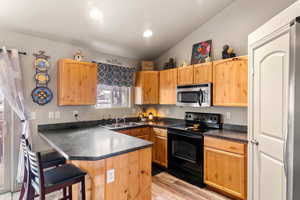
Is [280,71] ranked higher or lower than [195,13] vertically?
lower

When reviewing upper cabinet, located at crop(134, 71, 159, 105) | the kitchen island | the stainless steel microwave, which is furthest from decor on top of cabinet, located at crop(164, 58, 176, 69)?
the kitchen island

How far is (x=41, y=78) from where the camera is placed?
2773mm

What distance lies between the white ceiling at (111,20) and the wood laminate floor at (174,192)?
Result: 8.43 ft

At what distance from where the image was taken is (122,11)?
8.45 ft

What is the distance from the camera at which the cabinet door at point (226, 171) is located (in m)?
2.31

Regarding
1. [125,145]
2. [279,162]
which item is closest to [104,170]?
[125,145]

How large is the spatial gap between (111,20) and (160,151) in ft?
8.67

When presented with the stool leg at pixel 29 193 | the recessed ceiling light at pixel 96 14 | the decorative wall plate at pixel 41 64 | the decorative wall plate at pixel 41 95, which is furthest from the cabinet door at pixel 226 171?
the decorative wall plate at pixel 41 64

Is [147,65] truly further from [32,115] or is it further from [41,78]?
[32,115]

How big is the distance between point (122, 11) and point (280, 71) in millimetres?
2247

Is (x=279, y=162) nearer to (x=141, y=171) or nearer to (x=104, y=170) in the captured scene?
(x=141, y=171)

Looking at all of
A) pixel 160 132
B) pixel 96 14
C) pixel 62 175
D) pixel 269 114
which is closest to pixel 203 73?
pixel 160 132

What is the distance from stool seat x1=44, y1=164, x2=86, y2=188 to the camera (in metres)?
1.53

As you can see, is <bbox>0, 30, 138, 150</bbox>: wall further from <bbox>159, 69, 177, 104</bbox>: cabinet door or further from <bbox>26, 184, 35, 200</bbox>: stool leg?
<bbox>159, 69, 177, 104</bbox>: cabinet door
